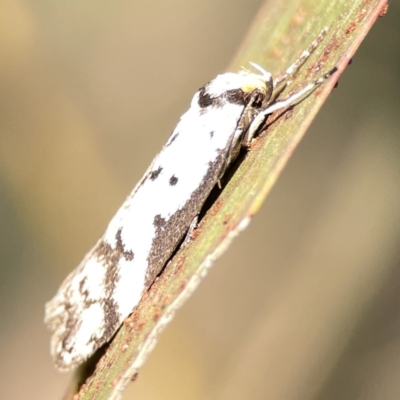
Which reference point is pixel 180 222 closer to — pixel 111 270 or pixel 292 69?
pixel 111 270

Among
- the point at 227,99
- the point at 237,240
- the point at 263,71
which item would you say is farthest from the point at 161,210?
the point at 237,240

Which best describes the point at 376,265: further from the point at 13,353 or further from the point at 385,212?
the point at 13,353

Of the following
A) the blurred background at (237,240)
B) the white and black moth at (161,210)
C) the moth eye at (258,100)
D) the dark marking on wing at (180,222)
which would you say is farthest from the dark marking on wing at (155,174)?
the blurred background at (237,240)

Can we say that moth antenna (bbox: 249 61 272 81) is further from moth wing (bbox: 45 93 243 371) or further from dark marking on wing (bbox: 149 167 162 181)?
dark marking on wing (bbox: 149 167 162 181)

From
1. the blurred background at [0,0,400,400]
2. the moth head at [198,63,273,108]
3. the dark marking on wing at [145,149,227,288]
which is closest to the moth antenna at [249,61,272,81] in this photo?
the moth head at [198,63,273,108]

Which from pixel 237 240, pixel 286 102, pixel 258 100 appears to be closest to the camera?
pixel 286 102

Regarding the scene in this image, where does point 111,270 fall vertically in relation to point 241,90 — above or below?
below

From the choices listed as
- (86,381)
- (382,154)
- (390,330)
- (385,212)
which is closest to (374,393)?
(390,330)
